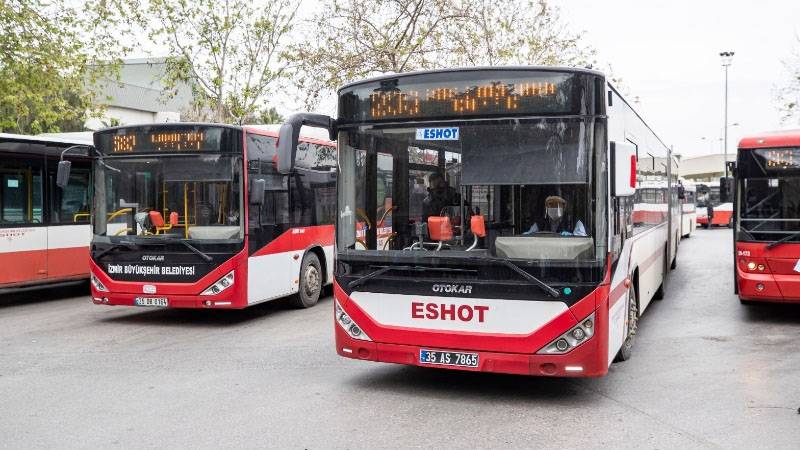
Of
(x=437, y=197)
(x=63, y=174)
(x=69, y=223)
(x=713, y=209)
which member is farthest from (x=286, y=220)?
(x=713, y=209)

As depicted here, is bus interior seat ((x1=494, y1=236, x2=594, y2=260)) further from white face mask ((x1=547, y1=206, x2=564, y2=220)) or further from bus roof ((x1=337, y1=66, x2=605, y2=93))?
bus roof ((x1=337, y1=66, x2=605, y2=93))

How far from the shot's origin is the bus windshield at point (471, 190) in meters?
6.12

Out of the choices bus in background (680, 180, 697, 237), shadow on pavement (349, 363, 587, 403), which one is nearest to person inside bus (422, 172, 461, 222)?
shadow on pavement (349, 363, 587, 403)

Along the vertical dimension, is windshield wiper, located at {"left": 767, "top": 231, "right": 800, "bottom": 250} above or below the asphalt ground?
above

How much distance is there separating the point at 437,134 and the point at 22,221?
9160 mm

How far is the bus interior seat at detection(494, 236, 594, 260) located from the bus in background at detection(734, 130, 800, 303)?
5348 mm

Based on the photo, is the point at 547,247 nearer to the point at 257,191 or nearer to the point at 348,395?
the point at 348,395

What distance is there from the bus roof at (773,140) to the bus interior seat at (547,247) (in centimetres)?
564

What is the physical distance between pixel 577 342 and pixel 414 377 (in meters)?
1.94

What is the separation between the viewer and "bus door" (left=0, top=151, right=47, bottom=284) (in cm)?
1252

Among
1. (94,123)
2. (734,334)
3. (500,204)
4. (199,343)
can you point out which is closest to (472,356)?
(500,204)

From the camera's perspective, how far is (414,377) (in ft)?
24.5

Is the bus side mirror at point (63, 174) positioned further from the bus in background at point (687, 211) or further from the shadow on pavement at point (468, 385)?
the bus in background at point (687, 211)

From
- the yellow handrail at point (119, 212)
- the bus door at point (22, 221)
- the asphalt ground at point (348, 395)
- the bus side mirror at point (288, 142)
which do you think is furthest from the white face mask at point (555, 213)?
the bus door at point (22, 221)
